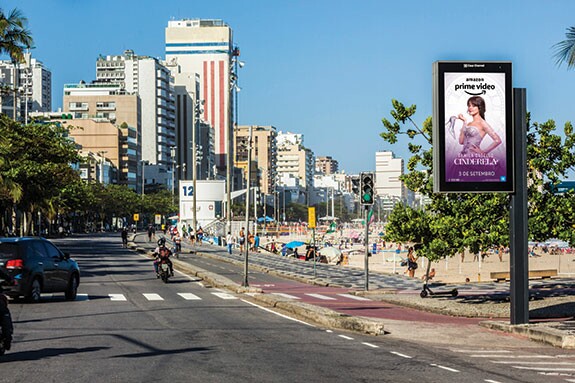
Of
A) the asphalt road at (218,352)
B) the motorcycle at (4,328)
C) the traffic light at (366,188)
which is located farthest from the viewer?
the traffic light at (366,188)

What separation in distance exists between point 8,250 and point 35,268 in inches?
33.0

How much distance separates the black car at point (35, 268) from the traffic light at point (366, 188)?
10266 mm

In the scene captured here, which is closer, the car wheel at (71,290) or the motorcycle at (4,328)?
the motorcycle at (4,328)

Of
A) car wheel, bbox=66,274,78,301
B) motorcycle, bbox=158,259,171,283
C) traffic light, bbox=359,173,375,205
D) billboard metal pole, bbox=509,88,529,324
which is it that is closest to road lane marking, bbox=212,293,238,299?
car wheel, bbox=66,274,78,301

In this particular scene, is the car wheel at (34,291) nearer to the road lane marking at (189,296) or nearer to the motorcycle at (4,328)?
the road lane marking at (189,296)

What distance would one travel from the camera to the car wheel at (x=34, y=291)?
24516 millimetres

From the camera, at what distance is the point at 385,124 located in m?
26.1

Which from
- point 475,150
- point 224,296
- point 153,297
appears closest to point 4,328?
point 475,150

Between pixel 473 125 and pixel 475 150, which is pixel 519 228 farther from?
pixel 473 125

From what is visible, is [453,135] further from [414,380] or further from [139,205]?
[139,205]

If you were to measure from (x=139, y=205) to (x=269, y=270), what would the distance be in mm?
132680

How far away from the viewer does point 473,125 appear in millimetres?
20359

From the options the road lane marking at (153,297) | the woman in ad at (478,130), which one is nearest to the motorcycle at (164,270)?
the road lane marking at (153,297)

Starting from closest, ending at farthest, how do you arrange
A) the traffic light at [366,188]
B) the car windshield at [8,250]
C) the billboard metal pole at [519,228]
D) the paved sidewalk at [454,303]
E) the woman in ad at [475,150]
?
1. the paved sidewalk at [454,303]
2. the billboard metal pole at [519,228]
3. the woman in ad at [475,150]
4. the car windshield at [8,250]
5. the traffic light at [366,188]
